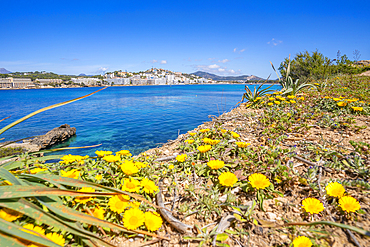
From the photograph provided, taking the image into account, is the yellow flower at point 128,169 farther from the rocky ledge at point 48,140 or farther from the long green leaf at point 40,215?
the rocky ledge at point 48,140

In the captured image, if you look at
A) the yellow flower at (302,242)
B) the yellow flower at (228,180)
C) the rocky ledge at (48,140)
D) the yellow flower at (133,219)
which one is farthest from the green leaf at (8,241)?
the rocky ledge at (48,140)

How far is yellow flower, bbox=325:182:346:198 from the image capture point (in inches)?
51.4

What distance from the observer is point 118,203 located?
129 cm

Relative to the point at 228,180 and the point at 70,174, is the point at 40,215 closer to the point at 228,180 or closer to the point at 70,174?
the point at 70,174

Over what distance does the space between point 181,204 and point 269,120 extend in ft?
9.10

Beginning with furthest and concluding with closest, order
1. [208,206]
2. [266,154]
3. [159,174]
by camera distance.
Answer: [266,154], [159,174], [208,206]

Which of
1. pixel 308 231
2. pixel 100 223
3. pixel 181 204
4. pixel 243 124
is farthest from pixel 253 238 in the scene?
pixel 243 124

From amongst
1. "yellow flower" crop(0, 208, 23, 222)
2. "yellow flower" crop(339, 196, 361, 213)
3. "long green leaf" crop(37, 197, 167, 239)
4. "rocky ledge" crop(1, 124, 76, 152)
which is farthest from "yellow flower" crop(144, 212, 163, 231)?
"rocky ledge" crop(1, 124, 76, 152)

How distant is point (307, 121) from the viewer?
125 inches

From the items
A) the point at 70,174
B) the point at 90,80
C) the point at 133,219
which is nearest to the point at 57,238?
the point at 133,219

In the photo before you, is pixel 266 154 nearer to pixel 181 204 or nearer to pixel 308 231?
pixel 308 231

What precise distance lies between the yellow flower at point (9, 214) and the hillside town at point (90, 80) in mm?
112598

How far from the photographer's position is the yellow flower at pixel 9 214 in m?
0.98

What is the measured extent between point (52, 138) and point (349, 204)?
40.2 feet
